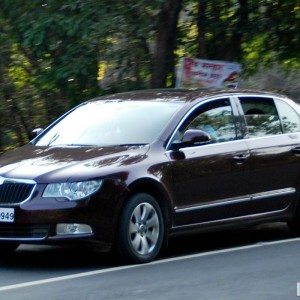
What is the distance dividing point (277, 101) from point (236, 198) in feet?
5.13

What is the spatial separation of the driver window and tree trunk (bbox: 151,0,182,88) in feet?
14.5

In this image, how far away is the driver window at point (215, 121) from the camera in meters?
11.0

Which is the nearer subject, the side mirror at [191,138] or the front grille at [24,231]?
the front grille at [24,231]

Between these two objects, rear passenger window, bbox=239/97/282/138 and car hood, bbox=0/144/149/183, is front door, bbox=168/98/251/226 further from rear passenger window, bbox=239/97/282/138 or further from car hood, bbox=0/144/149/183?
car hood, bbox=0/144/149/183

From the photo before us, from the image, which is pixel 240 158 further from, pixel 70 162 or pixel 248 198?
pixel 70 162

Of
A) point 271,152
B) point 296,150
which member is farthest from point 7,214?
point 296,150

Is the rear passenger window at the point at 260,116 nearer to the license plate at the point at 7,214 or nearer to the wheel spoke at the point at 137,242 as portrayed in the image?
the wheel spoke at the point at 137,242

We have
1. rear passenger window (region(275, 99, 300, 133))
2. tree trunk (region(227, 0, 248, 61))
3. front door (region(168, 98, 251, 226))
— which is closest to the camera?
front door (region(168, 98, 251, 226))

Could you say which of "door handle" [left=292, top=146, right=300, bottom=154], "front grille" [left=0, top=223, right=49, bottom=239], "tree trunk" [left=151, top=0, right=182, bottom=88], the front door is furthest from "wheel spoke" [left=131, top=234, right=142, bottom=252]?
"tree trunk" [left=151, top=0, right=182, bottom=88]

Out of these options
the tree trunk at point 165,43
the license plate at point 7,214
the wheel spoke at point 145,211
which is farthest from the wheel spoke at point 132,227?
the tree trunk at point 165,43

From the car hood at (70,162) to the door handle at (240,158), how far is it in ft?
3.73

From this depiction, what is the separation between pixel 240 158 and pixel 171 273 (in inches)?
78.2

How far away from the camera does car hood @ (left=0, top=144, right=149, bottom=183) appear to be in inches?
383

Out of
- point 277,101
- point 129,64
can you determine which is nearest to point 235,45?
point 129,64
